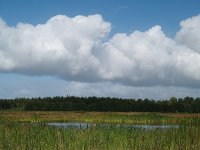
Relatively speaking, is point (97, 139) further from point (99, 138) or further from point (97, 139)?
point (99, 138)

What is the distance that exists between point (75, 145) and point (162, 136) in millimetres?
3790

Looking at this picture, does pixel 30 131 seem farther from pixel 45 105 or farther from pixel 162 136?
pixel 45 105

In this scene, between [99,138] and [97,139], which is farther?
[99,138]

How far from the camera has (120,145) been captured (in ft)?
54.9

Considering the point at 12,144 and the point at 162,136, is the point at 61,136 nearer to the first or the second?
the point at 12,144

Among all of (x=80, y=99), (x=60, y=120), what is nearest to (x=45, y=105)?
(x=80, y=99)

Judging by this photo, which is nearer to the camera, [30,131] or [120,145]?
[120,145]

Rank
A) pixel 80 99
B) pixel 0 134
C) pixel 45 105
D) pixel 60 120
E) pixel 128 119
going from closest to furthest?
pixel 0 134
pixel 128 119
pixel 60 120
pixel 45 105
pixel 80 99

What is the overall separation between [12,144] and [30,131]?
75.3 inches

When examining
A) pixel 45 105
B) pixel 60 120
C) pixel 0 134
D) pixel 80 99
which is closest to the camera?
pixel 0 134

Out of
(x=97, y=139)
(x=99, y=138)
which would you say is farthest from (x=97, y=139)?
(x=99, y=138)

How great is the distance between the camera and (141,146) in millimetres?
16703

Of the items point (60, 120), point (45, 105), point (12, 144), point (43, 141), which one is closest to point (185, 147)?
point (43, 141)

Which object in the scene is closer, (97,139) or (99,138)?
(97,139)
